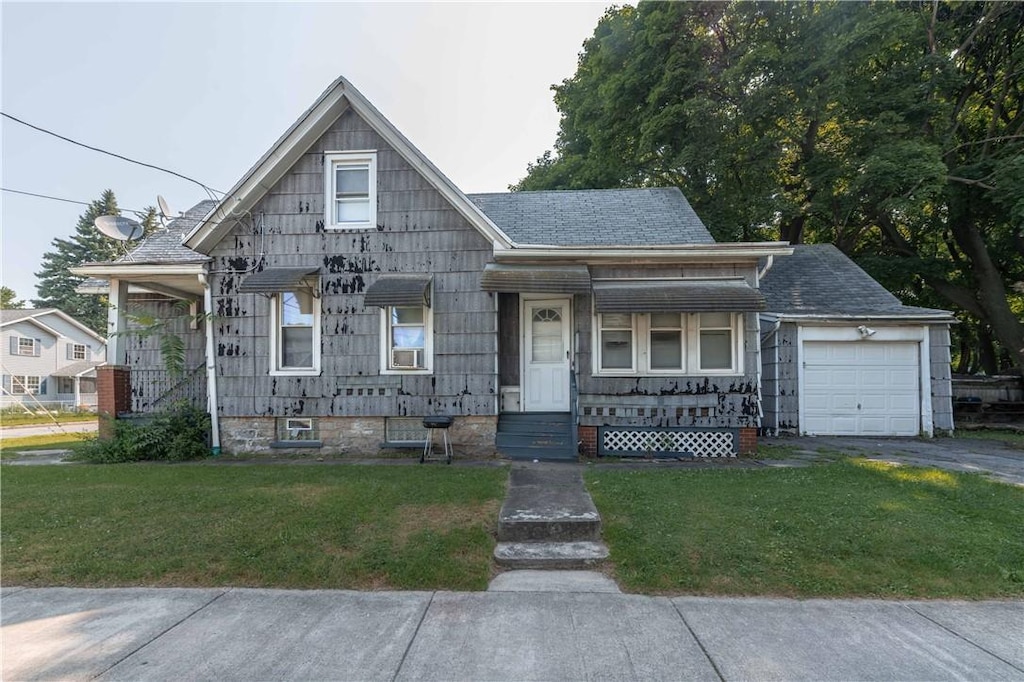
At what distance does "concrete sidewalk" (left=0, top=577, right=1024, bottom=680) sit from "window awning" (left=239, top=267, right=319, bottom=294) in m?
5.29

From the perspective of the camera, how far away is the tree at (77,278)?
4250 cm

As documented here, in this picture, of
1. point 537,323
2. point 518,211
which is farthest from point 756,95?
point 537,323

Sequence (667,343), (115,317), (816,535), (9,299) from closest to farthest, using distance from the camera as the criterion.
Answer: (816,535)
(667,343)
(115,317)
(9,299)

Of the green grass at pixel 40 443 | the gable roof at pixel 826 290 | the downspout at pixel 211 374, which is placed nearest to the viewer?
the downspout at pixel 211 374

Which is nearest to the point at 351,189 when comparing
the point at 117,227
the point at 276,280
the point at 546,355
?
the point at 276,280

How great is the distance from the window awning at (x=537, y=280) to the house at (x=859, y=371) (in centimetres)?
604

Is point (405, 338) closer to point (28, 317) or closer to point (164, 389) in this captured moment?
point (164, 389)

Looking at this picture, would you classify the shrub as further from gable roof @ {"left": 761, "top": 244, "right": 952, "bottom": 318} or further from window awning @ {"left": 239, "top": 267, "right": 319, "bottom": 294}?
gable roof @ {"left": 761, "top": 244, "right": 952, "bottom": 318}

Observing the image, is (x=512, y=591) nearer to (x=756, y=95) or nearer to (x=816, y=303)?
(x=816, y=303)

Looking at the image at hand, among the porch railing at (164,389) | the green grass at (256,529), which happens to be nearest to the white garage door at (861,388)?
the green grass at (256,529)

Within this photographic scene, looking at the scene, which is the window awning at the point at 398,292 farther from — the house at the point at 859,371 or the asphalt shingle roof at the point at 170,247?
the house at the point at 859,371

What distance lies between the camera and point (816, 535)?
4.73 metres

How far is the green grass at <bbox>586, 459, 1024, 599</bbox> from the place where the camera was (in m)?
3.97

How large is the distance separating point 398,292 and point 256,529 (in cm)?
433
